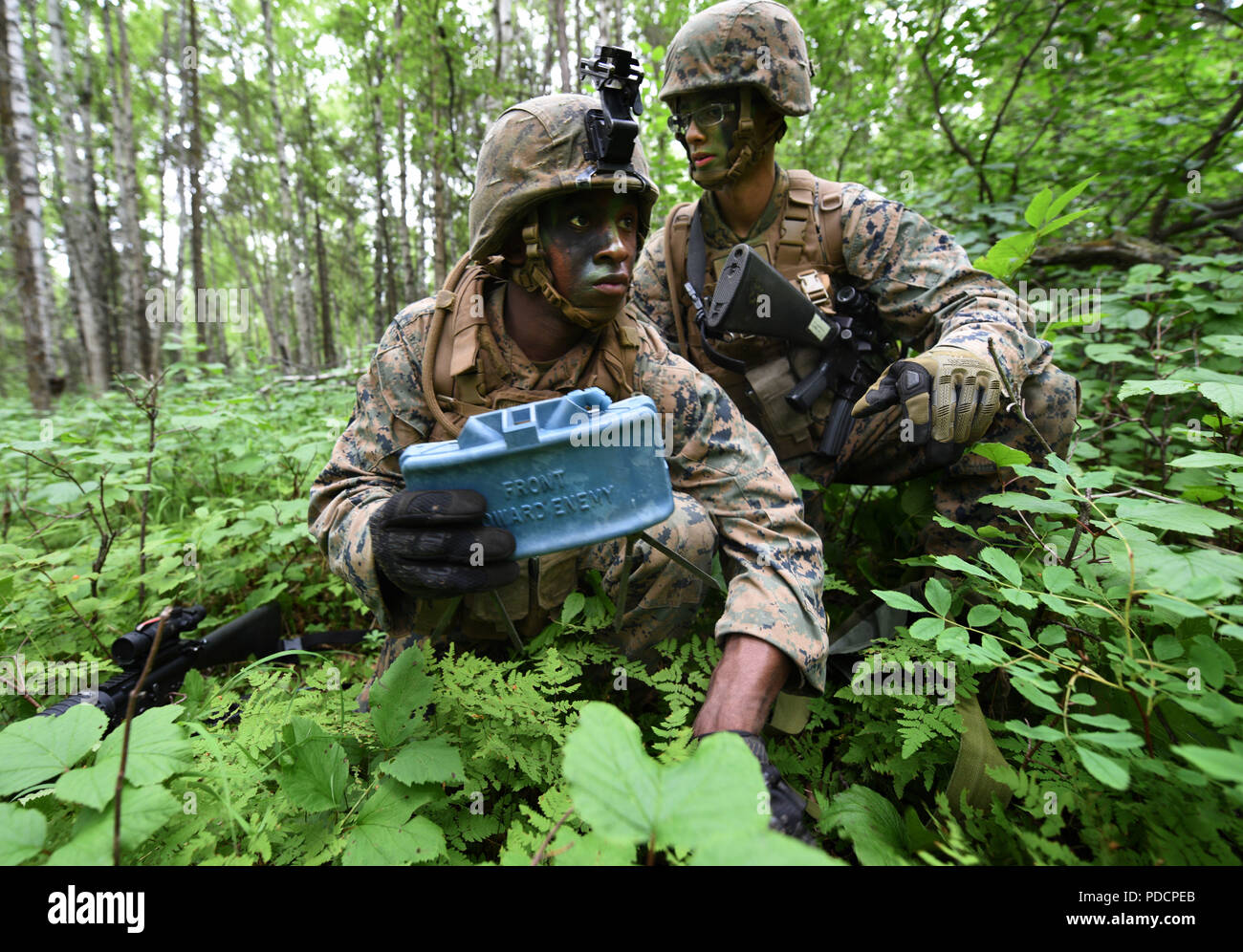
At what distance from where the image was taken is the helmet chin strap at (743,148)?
2.85 metres

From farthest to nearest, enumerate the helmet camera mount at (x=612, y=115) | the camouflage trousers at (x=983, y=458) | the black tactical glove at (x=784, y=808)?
1. the camouflage trousers at (x=983, y=458)
2. the helmet camera mount at (x=612, y=115)
3. the black tactical glove at (x=784, y=808)

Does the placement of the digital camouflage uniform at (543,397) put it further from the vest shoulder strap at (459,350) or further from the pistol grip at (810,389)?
the pistol grip at (810,389)

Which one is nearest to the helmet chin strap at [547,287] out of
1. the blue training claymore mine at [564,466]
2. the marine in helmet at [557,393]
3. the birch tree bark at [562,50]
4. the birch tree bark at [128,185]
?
the marine in helmet at [557,393]

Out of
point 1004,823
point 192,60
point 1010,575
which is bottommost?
point 1004,823

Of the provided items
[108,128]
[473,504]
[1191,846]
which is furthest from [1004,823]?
[108,128]

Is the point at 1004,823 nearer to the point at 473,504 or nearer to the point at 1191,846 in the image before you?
the point at 1191,846

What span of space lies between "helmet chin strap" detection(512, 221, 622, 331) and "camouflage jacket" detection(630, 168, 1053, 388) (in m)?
1.14

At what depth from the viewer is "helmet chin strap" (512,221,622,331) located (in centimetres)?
207

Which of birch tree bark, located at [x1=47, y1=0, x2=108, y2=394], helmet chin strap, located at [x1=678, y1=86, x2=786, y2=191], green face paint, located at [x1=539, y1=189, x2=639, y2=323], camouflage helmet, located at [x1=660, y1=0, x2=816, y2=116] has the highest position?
birch tree bark, located at [x1=47, y1=0, x2=108, y2=394]

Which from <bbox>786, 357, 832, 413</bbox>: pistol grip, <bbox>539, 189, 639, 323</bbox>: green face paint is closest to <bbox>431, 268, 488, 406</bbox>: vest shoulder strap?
<bbox>539, 189, 639, 323</bbox>: green face paint

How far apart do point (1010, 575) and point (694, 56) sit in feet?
9.12

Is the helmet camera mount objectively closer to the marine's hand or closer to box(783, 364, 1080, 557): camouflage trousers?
box(783, 364, 1080, 557): camouflage trousers

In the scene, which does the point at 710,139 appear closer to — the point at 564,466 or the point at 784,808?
the point at 564,466

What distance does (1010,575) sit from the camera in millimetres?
1297
